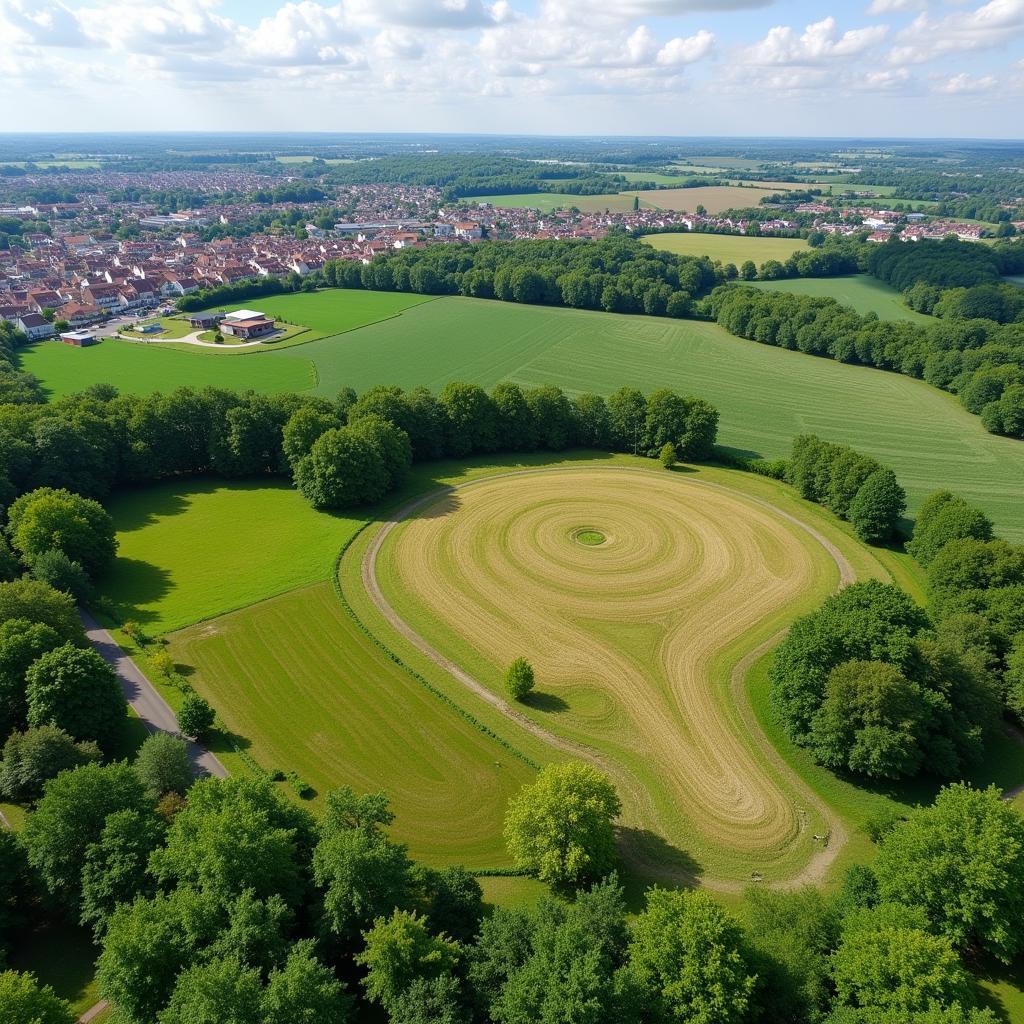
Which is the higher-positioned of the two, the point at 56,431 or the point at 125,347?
the point at 56,431

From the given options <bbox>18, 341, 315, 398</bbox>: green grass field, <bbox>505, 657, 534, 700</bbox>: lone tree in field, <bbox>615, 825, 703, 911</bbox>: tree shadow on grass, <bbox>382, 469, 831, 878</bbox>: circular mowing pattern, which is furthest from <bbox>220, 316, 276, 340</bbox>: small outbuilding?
<bbox>615, 825, 703, 911</bbox>: tree shadow on grass

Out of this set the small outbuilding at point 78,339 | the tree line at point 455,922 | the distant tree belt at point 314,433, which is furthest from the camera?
the small outbuilding at point 78,339

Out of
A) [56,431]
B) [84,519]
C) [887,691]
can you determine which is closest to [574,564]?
[887,691]

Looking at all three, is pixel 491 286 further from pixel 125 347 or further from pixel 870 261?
pixel 870 261

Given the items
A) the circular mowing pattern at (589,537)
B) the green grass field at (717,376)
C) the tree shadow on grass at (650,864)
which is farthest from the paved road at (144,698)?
the green grass field at (717,376)

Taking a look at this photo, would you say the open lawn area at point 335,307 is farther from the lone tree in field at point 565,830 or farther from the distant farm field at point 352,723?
the lone tree in field at point 565,830

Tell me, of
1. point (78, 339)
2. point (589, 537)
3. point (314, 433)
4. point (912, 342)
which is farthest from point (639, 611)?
point (78, 339)

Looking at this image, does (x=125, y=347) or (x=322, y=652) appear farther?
(x=125, y=347)

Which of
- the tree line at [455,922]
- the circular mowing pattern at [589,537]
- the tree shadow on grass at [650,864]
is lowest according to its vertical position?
the circular mowing pattern at [589,537]
